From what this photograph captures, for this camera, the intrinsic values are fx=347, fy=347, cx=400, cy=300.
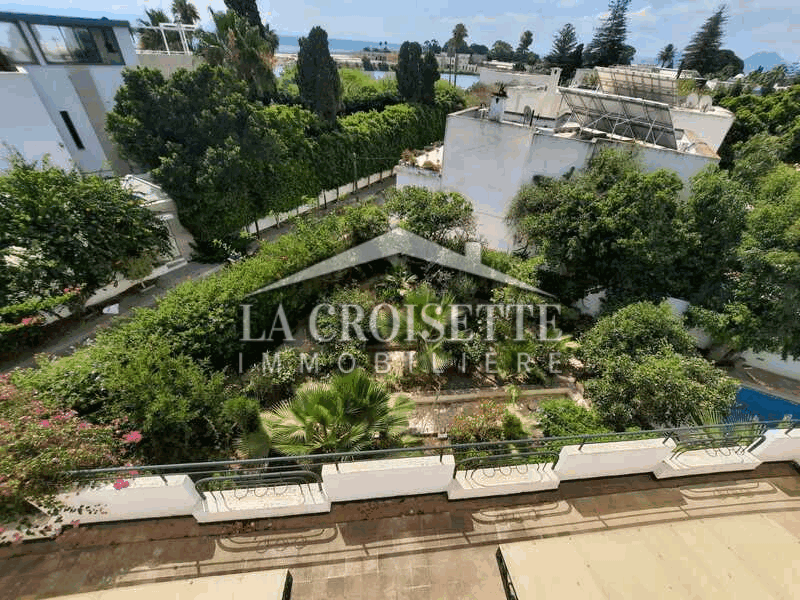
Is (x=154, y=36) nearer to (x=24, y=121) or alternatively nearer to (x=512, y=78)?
(x=24, y=121)

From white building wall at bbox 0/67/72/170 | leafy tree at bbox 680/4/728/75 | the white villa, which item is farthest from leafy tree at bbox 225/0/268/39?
leafy tree at bbox 680/4/728/75

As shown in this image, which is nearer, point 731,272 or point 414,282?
point 731,272

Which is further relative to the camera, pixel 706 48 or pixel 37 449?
pixel 706 48

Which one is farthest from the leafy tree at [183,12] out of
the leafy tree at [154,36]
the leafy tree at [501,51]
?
the leafy tree at [501,51]

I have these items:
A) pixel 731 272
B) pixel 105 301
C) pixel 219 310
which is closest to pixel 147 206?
pixel 105 301

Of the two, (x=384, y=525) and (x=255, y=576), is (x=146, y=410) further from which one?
(x=384, y=525)

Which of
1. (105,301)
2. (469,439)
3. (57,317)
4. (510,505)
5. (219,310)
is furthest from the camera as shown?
(105,301)

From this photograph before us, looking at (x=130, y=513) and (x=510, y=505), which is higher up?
(x=130, y=513)

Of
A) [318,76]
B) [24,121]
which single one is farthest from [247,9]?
[24,121]
